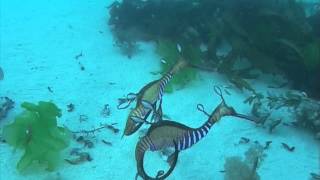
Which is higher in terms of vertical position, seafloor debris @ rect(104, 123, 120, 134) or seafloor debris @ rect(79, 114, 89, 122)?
seafloor debris @ rect(104, 123, 120, 134)

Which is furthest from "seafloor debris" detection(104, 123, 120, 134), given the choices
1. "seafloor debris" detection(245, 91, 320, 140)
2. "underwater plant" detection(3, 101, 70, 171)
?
"seafloor debris" detection(245, 91, 320, 140)

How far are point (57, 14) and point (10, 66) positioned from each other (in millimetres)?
2550

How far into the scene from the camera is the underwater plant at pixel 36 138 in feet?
11.4

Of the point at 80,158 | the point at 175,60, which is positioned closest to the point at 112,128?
the point at 80,158

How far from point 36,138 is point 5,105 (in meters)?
1.36

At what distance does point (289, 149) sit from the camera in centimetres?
406

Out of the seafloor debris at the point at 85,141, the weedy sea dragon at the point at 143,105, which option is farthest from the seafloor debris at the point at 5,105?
the weedy sea dragon at the point at 143,105

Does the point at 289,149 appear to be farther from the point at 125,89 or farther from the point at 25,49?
the point at 25,49

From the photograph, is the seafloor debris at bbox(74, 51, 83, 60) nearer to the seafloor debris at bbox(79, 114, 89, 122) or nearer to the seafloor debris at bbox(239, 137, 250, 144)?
the seafloor debris at bbox(79, 114, 89, 122)

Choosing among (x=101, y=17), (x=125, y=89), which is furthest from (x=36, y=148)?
(x=101, y=17)

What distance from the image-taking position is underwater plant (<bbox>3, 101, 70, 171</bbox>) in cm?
346

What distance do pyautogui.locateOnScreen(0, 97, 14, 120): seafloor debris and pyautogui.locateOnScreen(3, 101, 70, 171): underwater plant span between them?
105cm

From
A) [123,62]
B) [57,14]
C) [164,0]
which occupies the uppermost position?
[164,0]

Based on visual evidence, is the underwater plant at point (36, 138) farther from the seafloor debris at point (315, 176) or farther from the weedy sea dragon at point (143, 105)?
the seafloor debris at point (315, 176)
